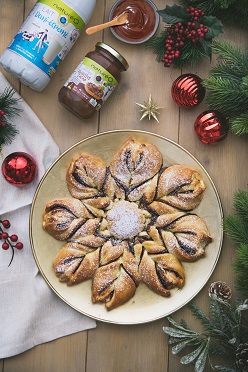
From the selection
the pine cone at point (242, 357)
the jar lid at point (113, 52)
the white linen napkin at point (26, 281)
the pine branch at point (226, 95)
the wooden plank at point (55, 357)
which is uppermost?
the jar lid at point (113, 52)

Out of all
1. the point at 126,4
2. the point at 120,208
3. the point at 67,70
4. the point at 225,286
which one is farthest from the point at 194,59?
the point at 225,286

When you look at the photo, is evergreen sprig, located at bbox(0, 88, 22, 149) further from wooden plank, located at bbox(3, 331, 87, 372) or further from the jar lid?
wooden plank, located at bbox(3, 331, 87, 372)

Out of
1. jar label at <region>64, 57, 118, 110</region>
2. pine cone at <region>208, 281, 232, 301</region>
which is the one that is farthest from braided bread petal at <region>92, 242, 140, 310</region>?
jar label at <region>64, 57, 118, 110</region>

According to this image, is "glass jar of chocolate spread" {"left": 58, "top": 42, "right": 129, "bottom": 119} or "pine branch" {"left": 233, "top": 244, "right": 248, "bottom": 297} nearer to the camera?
"pine branch" {"left": 233, "top": 244, "right": 248, "bottom": 297}

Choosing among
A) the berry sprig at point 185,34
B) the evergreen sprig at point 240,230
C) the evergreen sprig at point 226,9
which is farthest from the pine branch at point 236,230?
the evergreen sprig at point 226,9

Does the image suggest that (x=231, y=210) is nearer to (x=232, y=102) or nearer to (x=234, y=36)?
(x=232, y=102)

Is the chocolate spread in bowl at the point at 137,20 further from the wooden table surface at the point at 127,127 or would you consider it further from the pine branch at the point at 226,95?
the pine branch at the point at 226,95
